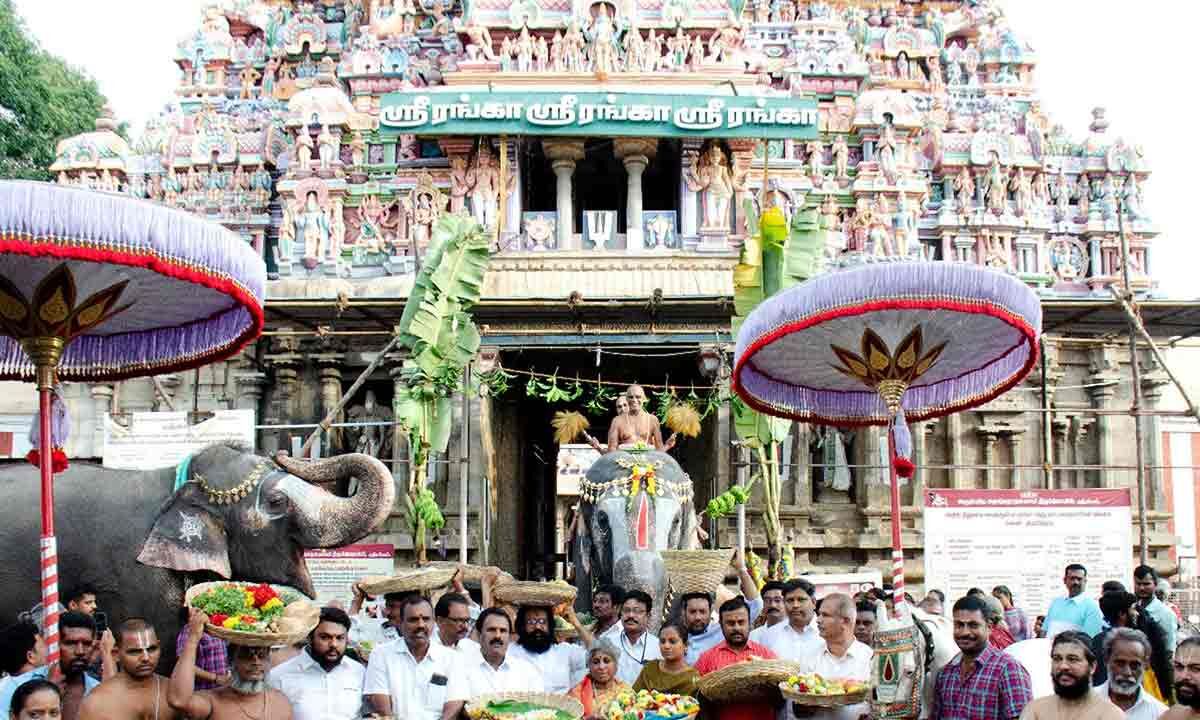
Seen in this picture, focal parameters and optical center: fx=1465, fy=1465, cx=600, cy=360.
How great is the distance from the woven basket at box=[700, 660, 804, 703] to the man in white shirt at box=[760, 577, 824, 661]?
0.88 meters

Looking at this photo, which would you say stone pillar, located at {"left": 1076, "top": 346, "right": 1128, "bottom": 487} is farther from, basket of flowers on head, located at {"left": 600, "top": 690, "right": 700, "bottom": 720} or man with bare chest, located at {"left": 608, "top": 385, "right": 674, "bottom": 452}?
basket of flowers on head, located at {"left": 600, "top": 690, "right": 700, "bottom": 720}

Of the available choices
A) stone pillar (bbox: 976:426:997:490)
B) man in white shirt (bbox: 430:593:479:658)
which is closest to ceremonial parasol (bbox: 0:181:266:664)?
man in white shirt (bbox: 430:593:479:658)

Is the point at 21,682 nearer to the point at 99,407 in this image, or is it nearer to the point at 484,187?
the point at 484,187

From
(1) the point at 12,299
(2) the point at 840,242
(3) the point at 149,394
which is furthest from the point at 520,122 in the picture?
(1) the point at 12,299

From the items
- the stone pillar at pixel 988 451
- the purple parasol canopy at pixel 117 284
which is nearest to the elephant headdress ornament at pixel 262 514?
the purple parasol canopy at pixel 117 284

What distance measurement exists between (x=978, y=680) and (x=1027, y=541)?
8.01m

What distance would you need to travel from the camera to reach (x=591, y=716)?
7.27 m

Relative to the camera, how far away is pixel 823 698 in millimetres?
7121

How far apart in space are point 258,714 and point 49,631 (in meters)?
1.21

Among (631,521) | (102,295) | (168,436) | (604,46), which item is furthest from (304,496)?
(604,46)

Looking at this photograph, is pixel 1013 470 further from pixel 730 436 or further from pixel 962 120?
pixel 962 120

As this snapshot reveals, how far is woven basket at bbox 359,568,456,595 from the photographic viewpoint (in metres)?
9.12

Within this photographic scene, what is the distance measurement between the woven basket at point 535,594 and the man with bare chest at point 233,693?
2.09 m

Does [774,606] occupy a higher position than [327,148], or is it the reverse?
[327,148]
